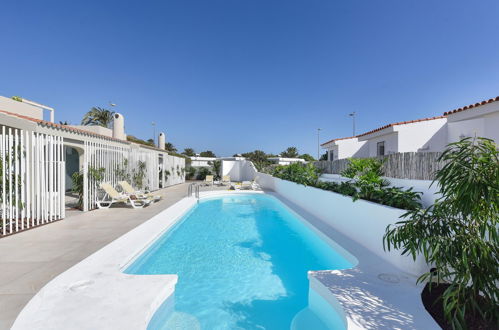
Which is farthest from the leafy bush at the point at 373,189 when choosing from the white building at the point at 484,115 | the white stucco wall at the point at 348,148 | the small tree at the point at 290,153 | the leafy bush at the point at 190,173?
Answer: the small tree at the point at 290,153

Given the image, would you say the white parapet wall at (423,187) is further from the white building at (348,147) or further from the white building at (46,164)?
the white building at (348,147)

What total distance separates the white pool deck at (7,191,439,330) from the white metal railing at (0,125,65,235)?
323cm

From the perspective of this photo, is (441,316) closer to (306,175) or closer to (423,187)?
(423,187)

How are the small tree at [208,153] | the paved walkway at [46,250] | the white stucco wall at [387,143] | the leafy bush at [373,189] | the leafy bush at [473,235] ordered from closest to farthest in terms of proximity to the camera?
the leafy bush at [473,235] < the paved walkway at [46,250] < the leafy bush at [373,189] < the white stucco wall at [387,143] < the small tree at [208,153]

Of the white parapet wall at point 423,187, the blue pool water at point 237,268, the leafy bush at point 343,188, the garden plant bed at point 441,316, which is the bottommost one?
the blue pool water at point 237,268

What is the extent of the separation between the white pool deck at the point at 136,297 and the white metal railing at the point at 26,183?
323cm

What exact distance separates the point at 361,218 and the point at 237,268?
10.3 feet

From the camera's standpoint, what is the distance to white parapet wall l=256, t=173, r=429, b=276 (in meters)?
3.95

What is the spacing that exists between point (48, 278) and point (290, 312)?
12.1ft

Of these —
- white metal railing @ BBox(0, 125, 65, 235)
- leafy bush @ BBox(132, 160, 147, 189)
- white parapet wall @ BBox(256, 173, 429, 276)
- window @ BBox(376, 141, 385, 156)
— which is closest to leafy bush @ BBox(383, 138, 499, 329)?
white parapet wall @ BBox(256, 173, 429, 276)

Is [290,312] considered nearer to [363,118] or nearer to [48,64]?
[48,64]

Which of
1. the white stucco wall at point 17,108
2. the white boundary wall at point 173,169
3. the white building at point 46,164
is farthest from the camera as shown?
the white boundary wall at point 173,169

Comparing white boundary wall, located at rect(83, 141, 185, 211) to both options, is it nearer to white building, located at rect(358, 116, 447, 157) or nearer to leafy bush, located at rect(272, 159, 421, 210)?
leafy bush, located at rect(272, 159, 421, 210)

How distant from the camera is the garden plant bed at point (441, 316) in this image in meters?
2.28
